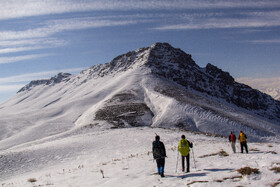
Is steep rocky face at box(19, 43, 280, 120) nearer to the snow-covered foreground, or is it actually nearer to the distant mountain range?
the distant mountain range

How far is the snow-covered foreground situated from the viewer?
11.2 m

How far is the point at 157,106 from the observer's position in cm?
7575

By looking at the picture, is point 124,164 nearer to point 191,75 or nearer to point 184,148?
point 184,148

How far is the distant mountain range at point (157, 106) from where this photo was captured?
2395 inches

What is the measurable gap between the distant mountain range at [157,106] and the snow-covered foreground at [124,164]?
813 inches

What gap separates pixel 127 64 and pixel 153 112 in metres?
89.8

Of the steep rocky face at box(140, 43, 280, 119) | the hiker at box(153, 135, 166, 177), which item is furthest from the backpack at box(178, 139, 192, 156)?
the steep rocky face at box(140, 43, 280, 119)

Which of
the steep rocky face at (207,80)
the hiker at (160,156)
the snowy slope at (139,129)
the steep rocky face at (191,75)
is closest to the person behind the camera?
the hiker at (160,156)

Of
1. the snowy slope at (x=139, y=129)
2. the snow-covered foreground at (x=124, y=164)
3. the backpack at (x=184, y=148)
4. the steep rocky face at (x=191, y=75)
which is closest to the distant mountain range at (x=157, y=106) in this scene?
the steep rocky face at (x=191, y=75)

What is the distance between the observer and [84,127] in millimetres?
55969

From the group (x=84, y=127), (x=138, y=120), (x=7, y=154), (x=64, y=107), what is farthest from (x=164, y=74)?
(x=7, y=154)

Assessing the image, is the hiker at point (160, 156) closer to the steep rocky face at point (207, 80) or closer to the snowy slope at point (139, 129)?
the snowy slope at point (139, 129)

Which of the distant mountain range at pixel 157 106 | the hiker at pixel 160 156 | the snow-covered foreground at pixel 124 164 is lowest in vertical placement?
the snow-covered foreground at pixel 124 164

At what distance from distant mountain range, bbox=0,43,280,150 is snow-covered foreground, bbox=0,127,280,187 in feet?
67.7
